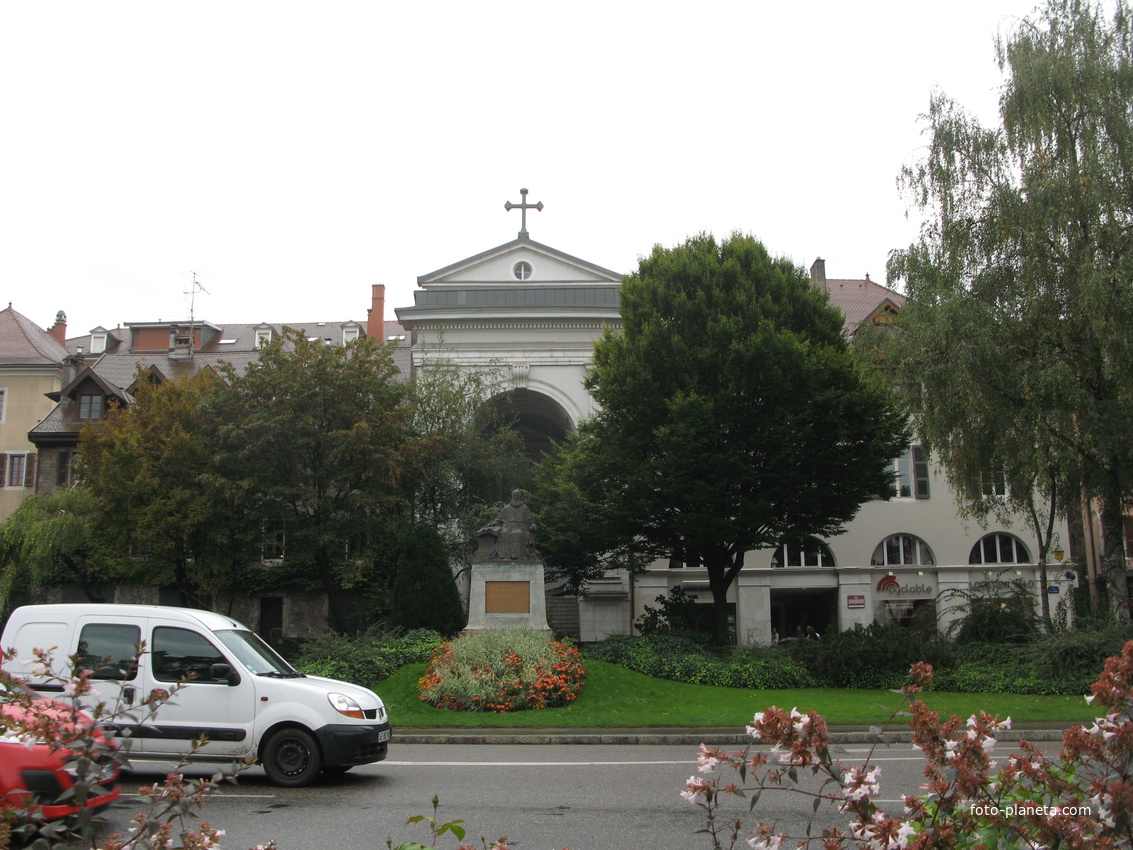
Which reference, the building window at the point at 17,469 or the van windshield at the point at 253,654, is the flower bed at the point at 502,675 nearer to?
the van windshield at the point at 253,654

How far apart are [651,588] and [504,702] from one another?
20.1 meters

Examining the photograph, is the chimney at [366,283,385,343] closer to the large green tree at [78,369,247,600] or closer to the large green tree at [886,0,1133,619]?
the large green tree at [78,369,247,600]

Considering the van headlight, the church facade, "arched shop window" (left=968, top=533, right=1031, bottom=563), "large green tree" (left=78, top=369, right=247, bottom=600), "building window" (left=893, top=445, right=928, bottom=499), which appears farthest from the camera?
"building window" (left=893, top=445, right=928, bottom=499)

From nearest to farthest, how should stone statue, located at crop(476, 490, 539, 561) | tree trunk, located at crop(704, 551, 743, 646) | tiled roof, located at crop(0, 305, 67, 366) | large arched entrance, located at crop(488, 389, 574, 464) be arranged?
stone statue, located at crop(476, 490, 539, 561) < tree trunk, located at crop(704, 551, 743, 646) < large arched entrance, located at crop(488, 389, 574, 464) < tiled roof, located at crop(0, 305, 67, 366)

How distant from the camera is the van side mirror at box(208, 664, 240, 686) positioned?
35.4 feet

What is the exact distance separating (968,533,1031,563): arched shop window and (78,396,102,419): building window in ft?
117

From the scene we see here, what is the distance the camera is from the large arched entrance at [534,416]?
39656mm

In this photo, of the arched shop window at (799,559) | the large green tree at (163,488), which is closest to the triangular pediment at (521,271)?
the arched shop window at (799,559)

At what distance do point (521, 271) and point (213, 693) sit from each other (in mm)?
31824

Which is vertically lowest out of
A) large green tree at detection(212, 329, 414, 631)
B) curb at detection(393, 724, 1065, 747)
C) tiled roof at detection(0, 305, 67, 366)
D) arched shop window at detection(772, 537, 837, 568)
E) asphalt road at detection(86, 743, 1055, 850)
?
curb at detection(393, 724, 1065, 747)

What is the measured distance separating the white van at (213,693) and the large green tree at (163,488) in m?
14.8

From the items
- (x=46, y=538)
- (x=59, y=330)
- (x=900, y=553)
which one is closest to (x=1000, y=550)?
(x=900, y=553)

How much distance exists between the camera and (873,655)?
22359 mm

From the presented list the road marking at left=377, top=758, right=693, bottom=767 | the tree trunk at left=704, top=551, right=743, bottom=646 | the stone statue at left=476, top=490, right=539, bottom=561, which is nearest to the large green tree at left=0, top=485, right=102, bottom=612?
the stone statue at left=476, top=490, right=539, bottom=561
